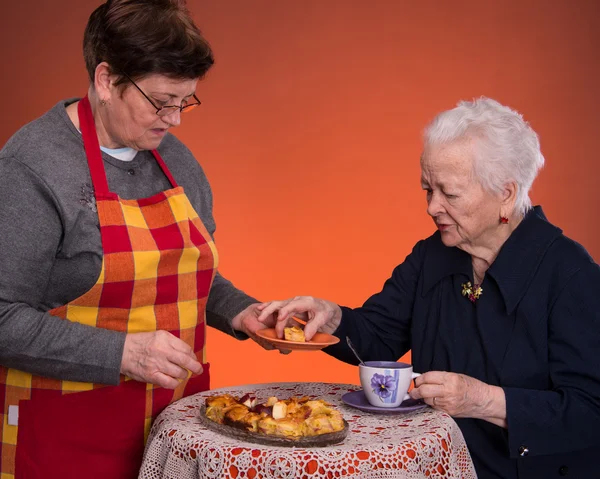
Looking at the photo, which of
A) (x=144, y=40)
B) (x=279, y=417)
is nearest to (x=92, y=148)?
(x=144, y=40)

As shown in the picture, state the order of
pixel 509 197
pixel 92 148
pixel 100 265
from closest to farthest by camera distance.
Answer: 1. pixel 100 265
2. pixel 92 148
3. pixel 509 197

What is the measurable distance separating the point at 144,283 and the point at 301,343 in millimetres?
401

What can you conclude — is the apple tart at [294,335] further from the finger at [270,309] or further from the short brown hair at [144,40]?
the short brown hair at [144,40]

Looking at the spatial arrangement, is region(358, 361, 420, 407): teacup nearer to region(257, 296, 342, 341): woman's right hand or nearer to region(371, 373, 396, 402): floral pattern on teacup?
region(371, 373, 396, 402): floral pattern on teacup

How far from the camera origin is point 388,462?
1588mm

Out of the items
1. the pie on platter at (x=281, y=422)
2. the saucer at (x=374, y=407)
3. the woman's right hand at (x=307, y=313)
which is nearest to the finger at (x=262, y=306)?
the woman's right hand at (x=307, y=313)

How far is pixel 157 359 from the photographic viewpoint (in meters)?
1.80

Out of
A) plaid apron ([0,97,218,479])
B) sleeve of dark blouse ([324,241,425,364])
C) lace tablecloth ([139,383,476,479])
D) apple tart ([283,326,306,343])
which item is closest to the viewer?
lace tablecloth ([139,383,476,479])

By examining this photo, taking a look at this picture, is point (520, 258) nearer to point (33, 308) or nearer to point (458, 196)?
point (458, 196)

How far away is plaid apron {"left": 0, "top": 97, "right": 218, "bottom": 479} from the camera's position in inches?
75.4

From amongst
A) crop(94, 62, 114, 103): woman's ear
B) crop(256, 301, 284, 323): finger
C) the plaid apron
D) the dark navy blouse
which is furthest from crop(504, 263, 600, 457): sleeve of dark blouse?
crop(94, 62, 114, 103): woman's ear

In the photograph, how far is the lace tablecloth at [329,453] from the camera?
155 centimetres

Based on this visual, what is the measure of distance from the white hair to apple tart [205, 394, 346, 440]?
748 millimetres

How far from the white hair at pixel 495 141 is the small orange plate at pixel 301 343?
21.9 inches
